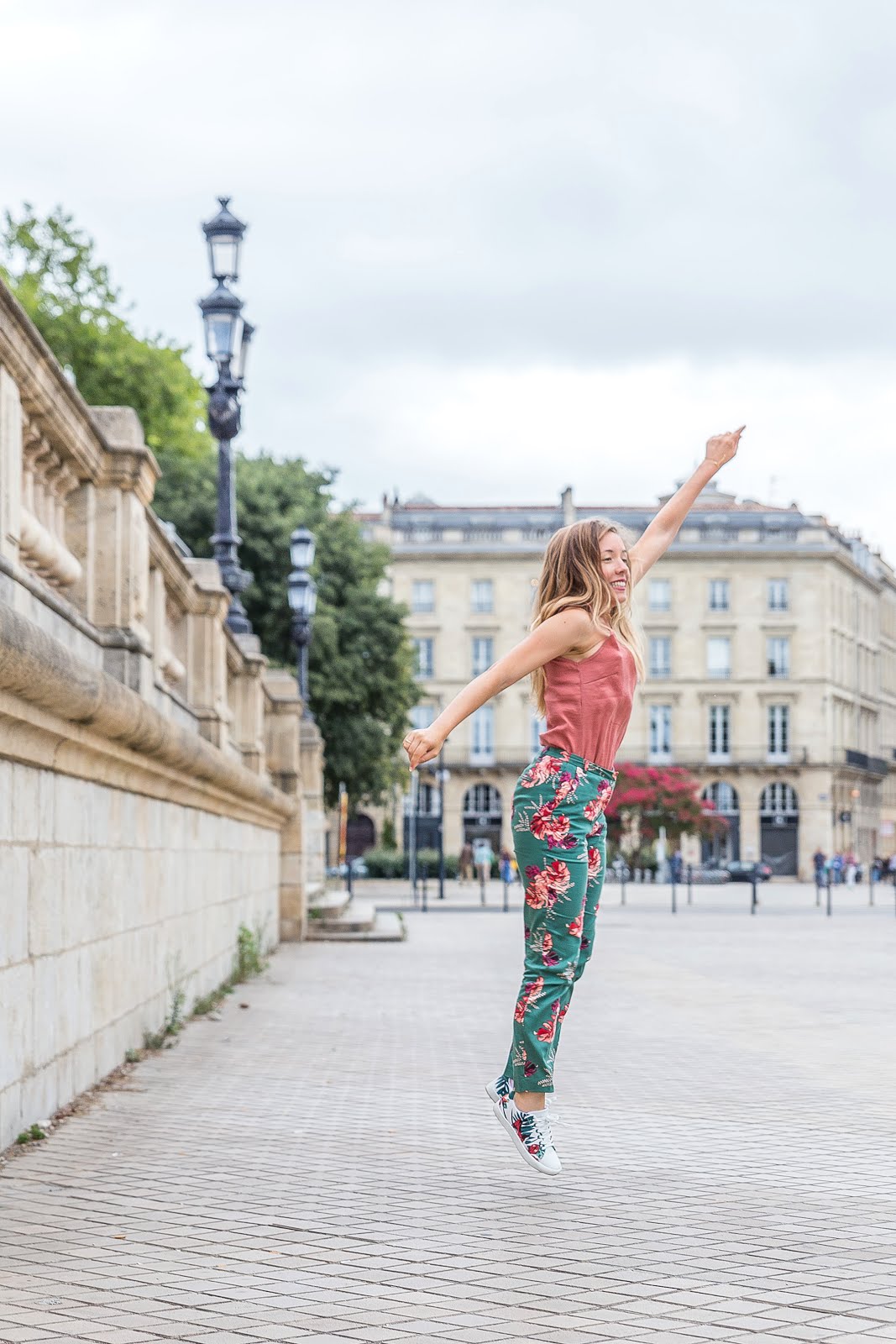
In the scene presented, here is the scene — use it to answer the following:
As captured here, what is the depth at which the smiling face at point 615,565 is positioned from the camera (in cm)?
589

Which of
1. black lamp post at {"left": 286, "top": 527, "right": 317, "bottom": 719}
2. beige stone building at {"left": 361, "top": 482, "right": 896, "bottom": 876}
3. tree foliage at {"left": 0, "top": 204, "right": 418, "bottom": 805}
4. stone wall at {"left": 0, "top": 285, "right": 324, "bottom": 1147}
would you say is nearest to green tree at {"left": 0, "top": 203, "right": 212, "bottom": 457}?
tree foliage at {"left": 0, "top": 204, "right": 418, "bottom": 805}

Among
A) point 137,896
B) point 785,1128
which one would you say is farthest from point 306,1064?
point 785,1128

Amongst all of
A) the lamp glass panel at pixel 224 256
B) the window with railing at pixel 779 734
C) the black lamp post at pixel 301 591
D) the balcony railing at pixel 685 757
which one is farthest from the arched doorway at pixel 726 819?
the lamp glass panel at pixel 224 256

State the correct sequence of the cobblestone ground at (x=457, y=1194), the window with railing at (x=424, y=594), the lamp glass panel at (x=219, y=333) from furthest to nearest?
the window with railing at (x=424, y=594)
the lamp glass panel at (x=219, y=333)
the cobblestone ground at (x=457, y=1194)

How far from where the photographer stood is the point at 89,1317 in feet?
13.8

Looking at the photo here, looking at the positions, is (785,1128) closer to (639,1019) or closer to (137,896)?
(137,896)

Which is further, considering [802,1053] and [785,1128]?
[802,1053]

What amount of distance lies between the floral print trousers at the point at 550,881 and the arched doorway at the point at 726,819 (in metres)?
85.9

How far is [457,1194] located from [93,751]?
2.75 metres

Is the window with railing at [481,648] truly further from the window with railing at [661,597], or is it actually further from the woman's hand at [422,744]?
the woman's hand at [422,744]

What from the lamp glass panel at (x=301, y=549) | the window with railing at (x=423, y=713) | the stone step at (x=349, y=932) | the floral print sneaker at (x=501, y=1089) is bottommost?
the stone step at (x=349, y=932)

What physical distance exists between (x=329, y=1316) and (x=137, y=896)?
524 centimetres

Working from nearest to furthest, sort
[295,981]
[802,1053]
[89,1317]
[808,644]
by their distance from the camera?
[89,1317], [802,1053], [295,981], [808,644]

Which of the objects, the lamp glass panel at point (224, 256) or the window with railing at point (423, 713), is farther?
the window with railing at point (423, 713)
